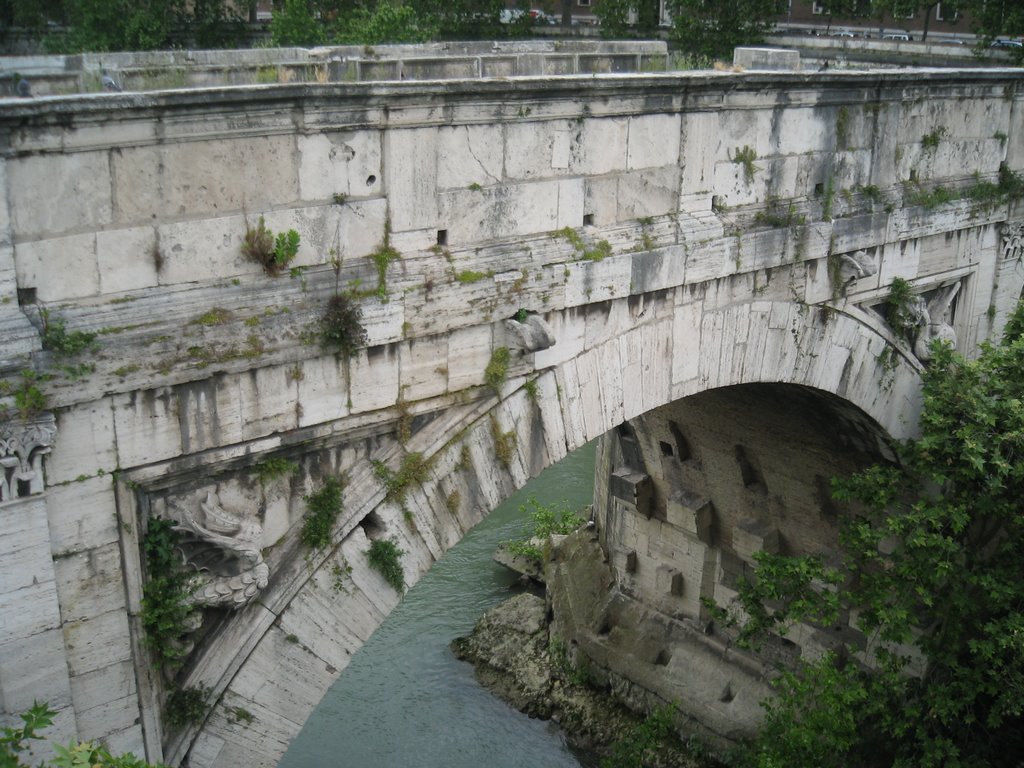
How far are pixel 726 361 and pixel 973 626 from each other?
3.48 metres

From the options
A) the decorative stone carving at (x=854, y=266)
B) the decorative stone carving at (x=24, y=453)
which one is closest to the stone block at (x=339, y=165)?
the decorative stone carving at (x=24, y=453)

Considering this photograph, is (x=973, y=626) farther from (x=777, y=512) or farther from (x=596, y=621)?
→ (x=596, y=621)

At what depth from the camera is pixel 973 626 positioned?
9.87m

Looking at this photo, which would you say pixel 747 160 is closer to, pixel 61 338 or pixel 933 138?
pixel 933 138

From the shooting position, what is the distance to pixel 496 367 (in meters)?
6.81

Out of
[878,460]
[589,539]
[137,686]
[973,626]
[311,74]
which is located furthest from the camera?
[589,539]

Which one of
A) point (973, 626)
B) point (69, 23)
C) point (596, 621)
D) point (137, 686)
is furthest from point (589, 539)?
point (69, 23)

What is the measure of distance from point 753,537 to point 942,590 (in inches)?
107

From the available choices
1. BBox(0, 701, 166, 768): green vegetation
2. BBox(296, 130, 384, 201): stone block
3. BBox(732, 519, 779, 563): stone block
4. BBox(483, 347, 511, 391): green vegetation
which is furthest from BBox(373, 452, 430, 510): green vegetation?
BBox(732, 519, 779, 563): stone block

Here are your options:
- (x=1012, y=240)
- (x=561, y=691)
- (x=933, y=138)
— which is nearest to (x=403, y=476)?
(x=933, y=138)

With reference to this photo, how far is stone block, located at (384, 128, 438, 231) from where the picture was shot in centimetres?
622

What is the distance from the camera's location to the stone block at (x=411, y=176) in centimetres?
622

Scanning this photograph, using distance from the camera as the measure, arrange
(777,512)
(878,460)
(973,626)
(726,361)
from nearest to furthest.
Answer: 1. (726,361)
2. (973,626)
3. (878,460)
4. (777,512)

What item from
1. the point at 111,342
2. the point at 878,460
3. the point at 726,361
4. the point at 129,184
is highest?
the point at 129,184
